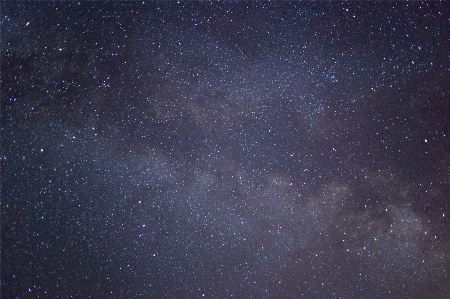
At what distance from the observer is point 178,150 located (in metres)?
1.52

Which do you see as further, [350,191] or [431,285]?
[431,285]

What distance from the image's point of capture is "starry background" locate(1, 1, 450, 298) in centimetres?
151

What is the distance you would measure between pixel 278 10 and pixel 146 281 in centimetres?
148

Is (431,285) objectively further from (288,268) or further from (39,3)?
(39,3)

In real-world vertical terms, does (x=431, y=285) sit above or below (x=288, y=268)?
above

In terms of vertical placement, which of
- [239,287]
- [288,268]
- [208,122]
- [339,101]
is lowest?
[239,287]

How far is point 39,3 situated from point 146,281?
1.48m

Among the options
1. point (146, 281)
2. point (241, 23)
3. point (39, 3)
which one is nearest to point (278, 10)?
point (241, 23)

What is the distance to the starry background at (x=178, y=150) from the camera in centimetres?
151

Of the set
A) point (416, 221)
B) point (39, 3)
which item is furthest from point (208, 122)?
point (416, 221)

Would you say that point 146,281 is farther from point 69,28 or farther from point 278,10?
point 278,10

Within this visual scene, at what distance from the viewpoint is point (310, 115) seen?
5.13ft

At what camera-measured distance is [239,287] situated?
1537 millimetres

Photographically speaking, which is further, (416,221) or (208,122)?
(416,221)
